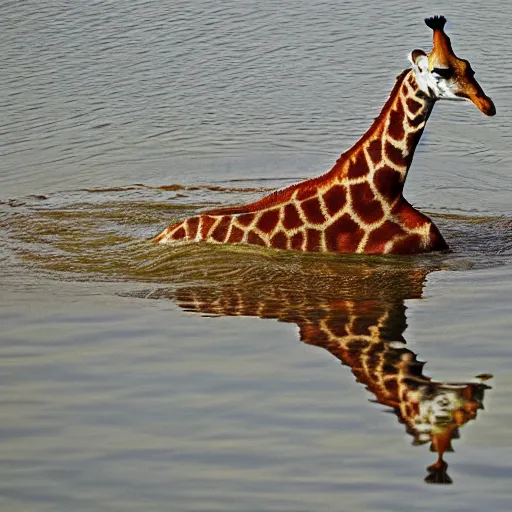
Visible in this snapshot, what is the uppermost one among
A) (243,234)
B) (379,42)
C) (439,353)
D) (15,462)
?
(379,42)

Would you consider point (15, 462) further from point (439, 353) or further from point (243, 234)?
point (243, 234)

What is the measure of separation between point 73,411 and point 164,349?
97 cm

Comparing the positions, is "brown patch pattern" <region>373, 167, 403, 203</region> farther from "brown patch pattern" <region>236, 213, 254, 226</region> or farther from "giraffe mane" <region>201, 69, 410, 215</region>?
"brown patch pattern" <region>236, 213, 254, 226</region>

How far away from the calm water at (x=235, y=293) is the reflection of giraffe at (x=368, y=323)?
2cm

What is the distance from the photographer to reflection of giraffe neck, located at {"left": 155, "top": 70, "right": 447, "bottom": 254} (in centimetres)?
848

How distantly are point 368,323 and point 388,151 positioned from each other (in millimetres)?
1617

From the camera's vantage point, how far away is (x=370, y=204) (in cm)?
850

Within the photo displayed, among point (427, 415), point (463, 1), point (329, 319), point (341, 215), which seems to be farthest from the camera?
point (463, 1)

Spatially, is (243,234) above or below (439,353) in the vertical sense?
above

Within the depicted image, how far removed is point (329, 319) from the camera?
732 cm

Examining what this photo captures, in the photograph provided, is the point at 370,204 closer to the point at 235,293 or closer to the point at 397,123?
the point at 397,123

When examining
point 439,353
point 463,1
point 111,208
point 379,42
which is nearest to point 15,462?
point 439,353

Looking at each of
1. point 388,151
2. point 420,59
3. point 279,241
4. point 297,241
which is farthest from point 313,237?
point 420,59

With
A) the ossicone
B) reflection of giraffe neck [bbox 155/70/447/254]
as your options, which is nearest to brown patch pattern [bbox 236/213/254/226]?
reflection of giraffe neck [bbox 155/70/447/254]
